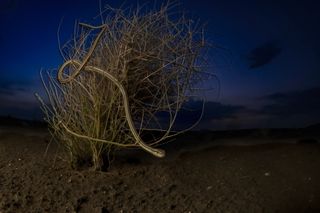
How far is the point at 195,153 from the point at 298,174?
3.41ft

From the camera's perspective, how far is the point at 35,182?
11.3 feet

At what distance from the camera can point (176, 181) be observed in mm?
3537

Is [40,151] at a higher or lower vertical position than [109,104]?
lower

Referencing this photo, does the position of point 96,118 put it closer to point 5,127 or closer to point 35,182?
point 35,182

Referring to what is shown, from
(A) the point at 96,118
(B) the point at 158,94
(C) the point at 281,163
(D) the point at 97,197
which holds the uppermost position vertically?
(B) the point at 158,94

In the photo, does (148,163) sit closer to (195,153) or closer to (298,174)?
(195,153)

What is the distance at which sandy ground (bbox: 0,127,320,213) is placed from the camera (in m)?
3.11

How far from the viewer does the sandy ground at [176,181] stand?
122 inches

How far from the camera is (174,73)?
12.0 feet

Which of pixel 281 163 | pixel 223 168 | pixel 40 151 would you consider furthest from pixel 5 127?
pixel 281 163

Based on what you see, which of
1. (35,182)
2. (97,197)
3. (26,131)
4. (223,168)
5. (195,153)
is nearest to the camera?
(97,197)

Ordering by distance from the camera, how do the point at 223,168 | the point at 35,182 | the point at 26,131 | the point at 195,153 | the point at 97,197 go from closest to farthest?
the point at 97,197
the point at 35,182
the point at 223,168
the point at 195,153
the point at 26,131

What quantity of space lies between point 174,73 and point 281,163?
1255 mm

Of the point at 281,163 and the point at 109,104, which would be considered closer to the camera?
the point at 109,104
